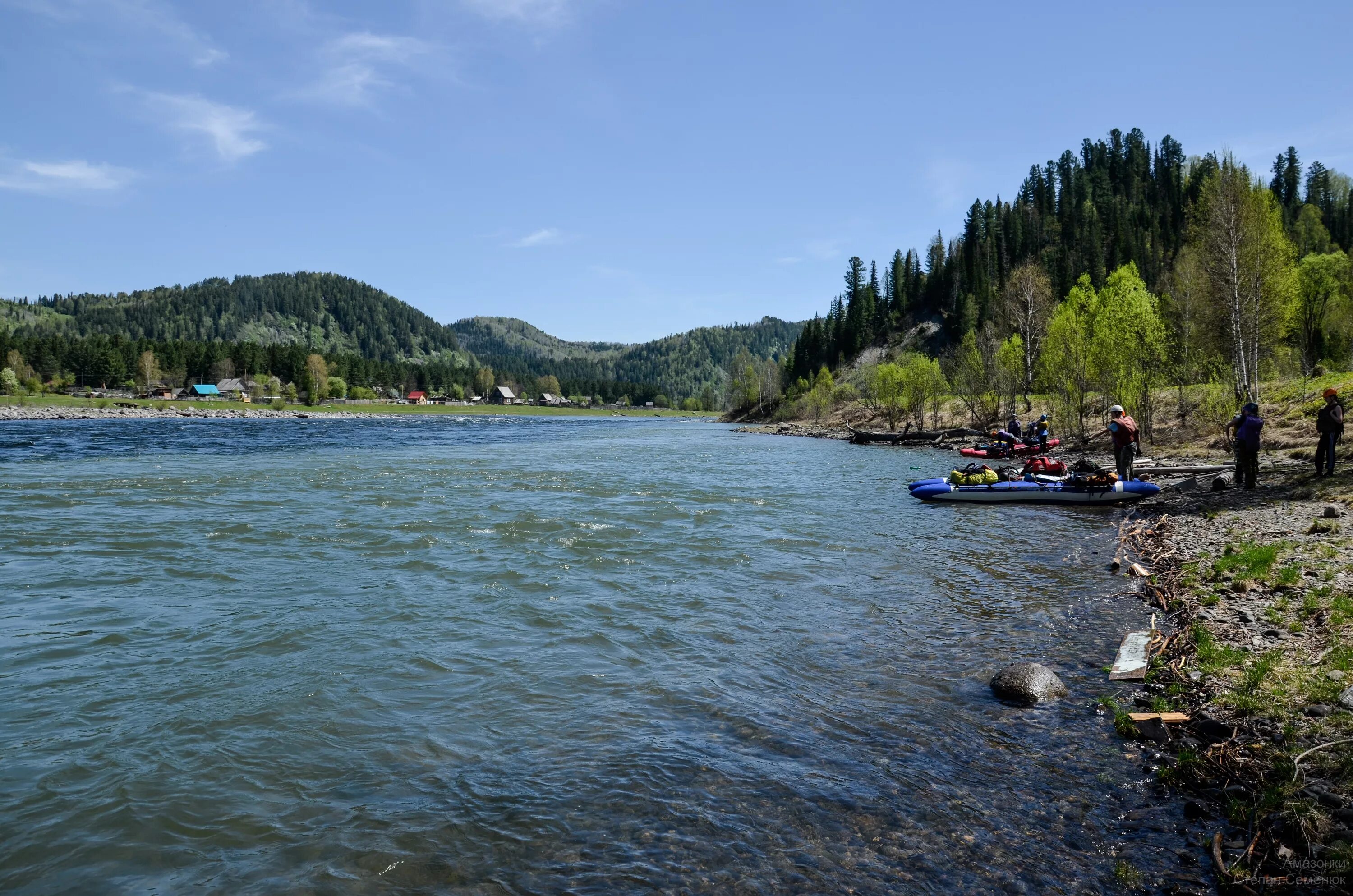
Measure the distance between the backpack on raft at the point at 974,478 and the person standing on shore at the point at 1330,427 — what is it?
30.2 ft

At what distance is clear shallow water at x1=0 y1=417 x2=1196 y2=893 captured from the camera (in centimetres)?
584

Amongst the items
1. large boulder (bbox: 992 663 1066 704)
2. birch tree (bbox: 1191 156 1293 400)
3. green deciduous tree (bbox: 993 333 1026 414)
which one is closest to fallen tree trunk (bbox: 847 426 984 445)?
green deciduous tree (bbox: 993 333 1026 414)

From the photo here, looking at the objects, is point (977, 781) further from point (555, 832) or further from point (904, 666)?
point (555, 832)

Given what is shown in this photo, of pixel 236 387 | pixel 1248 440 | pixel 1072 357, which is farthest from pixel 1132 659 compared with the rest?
pixel 236 387

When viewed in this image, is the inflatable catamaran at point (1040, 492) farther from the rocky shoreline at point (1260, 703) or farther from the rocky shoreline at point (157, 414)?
the rocky shoreline at point (157, 414)

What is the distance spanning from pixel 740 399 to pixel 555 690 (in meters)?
171

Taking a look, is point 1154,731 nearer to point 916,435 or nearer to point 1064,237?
point 916,435

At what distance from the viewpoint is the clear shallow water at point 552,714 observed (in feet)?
19.2

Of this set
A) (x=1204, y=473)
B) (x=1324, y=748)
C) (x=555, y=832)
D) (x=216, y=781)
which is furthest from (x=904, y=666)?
(x=1204, y=473)

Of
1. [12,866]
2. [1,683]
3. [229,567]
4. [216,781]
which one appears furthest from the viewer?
[229,567]

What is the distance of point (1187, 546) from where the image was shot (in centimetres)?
1631

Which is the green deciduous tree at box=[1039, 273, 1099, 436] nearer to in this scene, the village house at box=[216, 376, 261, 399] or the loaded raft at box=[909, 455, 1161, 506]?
the loaded raft at box=[909, 455, 1161, 506]

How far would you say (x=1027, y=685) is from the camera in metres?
9.00

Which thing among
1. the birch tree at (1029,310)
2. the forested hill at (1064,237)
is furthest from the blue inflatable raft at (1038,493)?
the forested hill at (1064,237)
